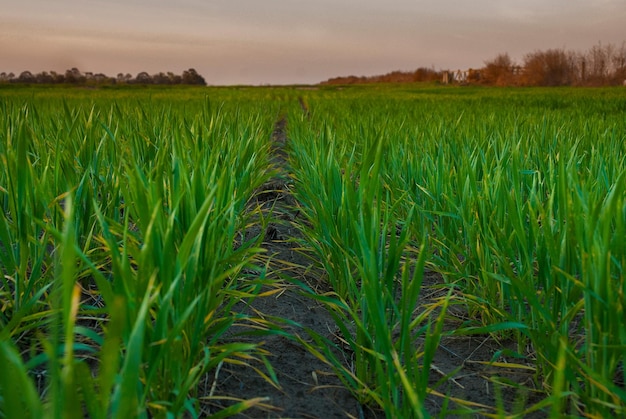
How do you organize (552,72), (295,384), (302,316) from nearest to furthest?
(295,384), (302,316), (552,72)

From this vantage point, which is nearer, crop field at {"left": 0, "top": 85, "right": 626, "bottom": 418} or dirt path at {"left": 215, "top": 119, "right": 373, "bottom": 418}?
crop field at {"left": 0, "top": 85, "right": 626, "bottom": 418}

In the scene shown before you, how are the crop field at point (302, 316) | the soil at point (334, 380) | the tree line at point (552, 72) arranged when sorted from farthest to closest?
the tree line at point (552, 72) → the soil at point (334, 380) → the crop field at point (302, 316)

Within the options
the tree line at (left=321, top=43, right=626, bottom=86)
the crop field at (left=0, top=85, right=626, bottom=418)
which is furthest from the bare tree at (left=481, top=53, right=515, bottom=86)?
the crop field at (left=0, top=85, right=626, bottom=418)

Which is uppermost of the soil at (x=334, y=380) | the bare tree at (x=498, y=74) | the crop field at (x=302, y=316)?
the bare tree at (x=498, y=74)

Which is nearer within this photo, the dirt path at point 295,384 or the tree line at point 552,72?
the dirt path at point 295,384

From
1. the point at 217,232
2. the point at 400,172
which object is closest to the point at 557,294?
the point at 217,232

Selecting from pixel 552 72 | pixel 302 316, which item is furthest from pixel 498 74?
pixel 302 316

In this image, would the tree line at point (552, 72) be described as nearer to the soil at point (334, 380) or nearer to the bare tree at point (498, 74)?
the bare tree at point (498, 74)

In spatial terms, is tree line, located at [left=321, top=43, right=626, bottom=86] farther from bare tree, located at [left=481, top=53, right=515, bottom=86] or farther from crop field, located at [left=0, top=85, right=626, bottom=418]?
crop field, located at [left=0, top=85, right=626, bottom=418]

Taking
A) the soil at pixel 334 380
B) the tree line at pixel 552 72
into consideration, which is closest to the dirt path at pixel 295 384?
the soil at pixel 334 380

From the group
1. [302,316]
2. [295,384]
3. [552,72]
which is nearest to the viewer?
[295,384]

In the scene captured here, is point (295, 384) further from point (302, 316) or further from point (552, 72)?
point (552, 72)

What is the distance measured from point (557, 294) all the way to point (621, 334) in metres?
0.27

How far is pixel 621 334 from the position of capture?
0.85m
